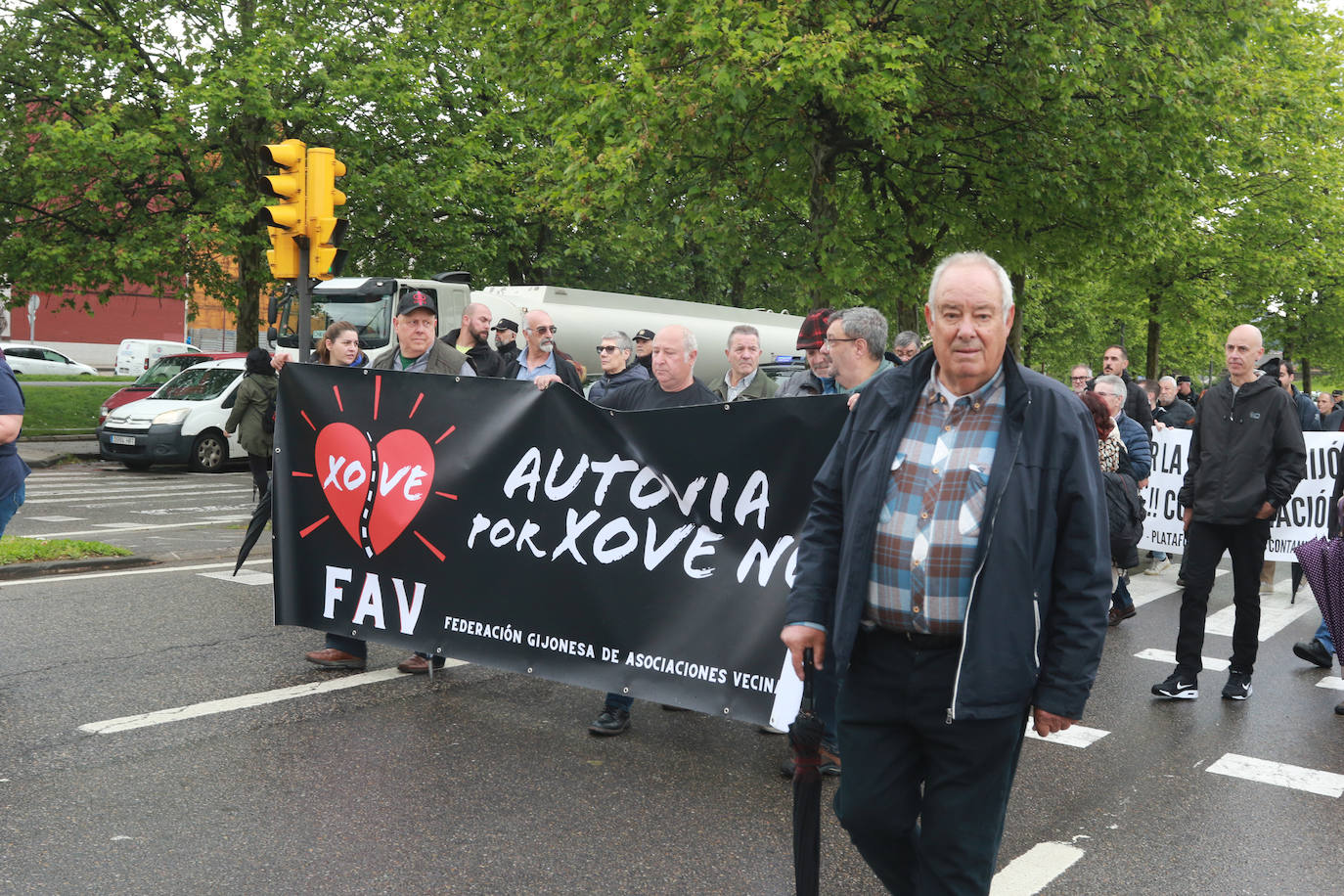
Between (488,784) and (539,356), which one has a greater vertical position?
(539,356)

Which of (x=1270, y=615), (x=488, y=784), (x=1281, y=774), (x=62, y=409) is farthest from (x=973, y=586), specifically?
(x=62, y=409)

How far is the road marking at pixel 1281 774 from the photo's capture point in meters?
5.27

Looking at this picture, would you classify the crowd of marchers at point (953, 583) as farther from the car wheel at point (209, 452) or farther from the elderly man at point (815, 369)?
the car wheel at point (209, 452)

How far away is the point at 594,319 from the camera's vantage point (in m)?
23.5

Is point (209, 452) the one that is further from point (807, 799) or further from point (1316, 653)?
point (807, 799)

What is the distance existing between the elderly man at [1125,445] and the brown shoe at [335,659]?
487 centimetres

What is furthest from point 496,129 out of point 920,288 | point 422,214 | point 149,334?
point 149,334

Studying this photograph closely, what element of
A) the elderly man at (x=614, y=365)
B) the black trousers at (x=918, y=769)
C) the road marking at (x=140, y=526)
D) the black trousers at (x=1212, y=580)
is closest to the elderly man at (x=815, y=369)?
the elderly man at (x=614, y=365)

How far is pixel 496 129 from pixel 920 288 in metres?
Answer: 12.4

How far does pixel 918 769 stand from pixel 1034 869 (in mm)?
1494

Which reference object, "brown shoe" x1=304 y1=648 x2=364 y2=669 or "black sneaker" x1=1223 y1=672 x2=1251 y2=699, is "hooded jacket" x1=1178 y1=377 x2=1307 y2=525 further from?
"brown shoe" x1=304 y1=648 x2=364 y2=669

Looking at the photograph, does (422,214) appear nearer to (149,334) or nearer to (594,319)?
(594,319)

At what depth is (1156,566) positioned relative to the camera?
40.5 feet

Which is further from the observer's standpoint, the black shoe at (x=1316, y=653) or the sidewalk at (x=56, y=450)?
the sidewalk at (x=56, y=450)
